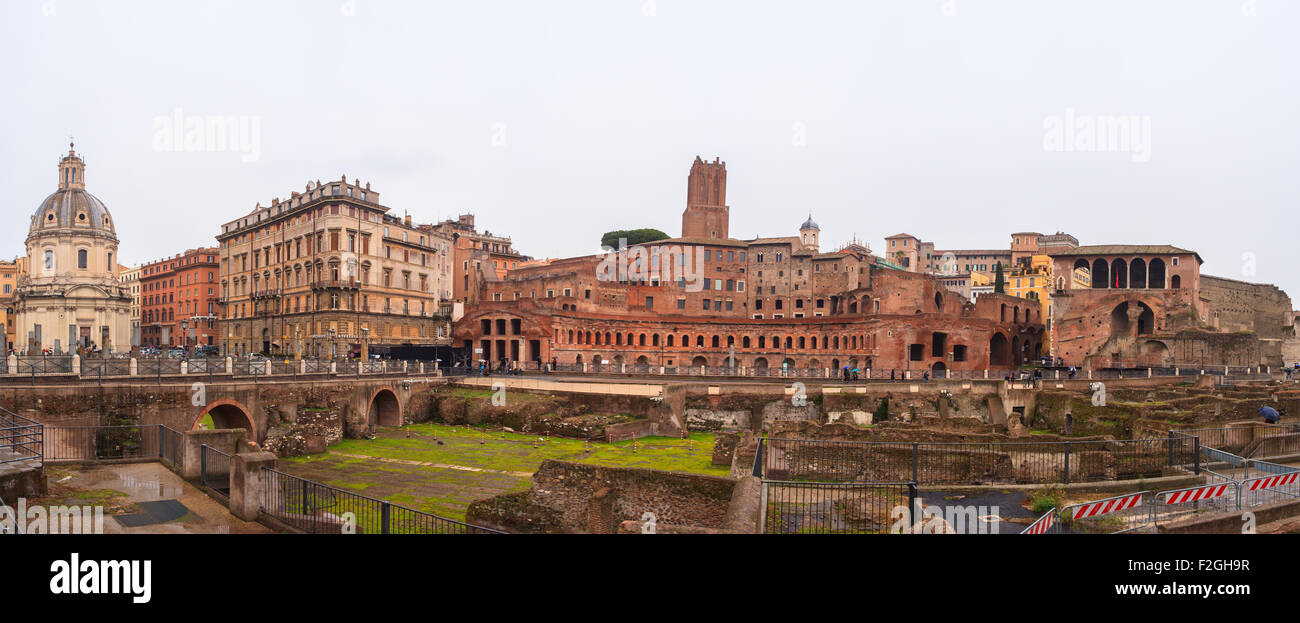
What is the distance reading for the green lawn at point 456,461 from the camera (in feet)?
74.0

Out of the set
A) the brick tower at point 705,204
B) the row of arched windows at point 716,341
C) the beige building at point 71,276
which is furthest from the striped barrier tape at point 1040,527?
the brick tower at point 705,204

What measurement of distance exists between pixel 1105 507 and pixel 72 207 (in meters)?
76.4

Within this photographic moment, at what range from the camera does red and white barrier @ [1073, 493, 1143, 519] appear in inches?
452

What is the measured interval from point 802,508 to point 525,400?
27.7m

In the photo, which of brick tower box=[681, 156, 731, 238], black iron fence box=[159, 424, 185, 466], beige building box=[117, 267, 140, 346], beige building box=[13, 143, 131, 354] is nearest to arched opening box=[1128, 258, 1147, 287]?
brick tower box=[681, 156, 731, 238]

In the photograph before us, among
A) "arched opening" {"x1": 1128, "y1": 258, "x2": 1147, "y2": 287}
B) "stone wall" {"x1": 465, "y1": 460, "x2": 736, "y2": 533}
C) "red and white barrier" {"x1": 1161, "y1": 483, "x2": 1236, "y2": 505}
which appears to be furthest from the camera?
"arched opening" {"x1": 1128, "y1": 258, "x2": 1147, "y2": 287}

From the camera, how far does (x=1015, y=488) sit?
14.5m

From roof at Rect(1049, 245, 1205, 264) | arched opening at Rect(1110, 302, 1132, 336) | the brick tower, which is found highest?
the brick tower

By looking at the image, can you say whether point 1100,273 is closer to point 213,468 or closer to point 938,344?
point 938,344

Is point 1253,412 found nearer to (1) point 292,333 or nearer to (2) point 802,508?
(2) point 802,508

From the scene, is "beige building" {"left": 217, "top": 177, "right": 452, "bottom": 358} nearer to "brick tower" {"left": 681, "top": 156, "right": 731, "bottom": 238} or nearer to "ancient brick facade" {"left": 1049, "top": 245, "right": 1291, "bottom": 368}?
"brick tower" {"left": 681, "top": 156, "right": 731, "bottom": 238}

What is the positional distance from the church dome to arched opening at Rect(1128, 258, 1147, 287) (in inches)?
3805

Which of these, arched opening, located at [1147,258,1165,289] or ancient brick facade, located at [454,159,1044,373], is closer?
ancient brick facade, located at [454,159,1044,373]

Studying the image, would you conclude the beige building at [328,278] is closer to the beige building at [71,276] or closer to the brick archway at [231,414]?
the beige building at [71,276]
